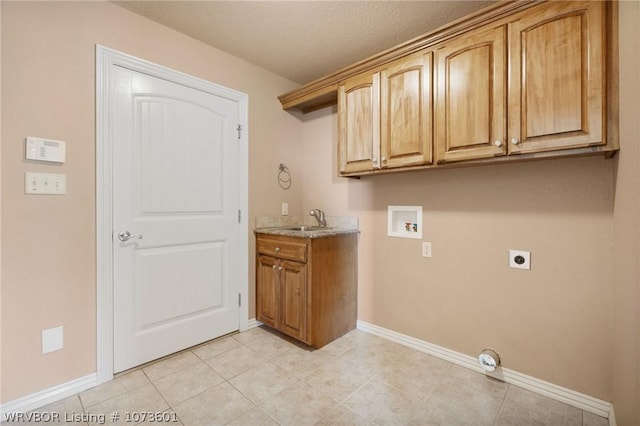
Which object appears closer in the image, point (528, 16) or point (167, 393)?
point (528, 16)

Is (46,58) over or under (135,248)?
over

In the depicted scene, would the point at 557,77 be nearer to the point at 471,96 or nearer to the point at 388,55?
the point at 471,96

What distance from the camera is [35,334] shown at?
62.9 inches

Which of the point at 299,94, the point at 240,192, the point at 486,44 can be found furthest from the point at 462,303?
the point at 299,94

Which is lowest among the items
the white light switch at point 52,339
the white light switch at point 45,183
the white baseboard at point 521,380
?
the white baseboard at point 521,380

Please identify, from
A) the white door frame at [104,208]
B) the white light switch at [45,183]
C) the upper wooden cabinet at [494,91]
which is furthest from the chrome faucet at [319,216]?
the white light switch at [45,183]

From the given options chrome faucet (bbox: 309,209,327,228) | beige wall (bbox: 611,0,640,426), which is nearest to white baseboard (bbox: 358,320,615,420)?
beige wall (bbox: 611,0,640,426)

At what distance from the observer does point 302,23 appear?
2.01m

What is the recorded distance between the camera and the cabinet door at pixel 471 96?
1.58 m

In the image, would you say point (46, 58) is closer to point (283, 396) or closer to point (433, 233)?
point (283, 396)

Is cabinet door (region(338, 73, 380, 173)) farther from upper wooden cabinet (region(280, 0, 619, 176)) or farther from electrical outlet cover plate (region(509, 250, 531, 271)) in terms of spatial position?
electrical outlet cover plate (region(509, 250, 531, 271))

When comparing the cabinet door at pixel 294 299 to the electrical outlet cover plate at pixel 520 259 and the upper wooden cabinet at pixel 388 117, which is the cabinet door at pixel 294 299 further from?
the electrical outlet cover plate at pixel 520 259

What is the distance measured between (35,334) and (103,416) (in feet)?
1.97

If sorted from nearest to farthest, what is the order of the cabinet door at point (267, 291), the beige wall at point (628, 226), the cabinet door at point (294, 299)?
the beige wall at point (628, 226)
the cabinet door at point (294, 299)
the cabinet door at point (267, 291)
